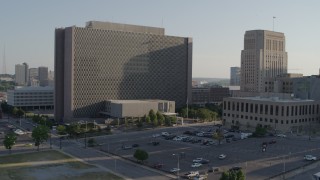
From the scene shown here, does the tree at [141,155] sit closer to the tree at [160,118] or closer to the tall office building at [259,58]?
the tree at [160,118]

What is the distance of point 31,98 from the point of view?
166000 millimetres

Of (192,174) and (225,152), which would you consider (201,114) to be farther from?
(192,174)

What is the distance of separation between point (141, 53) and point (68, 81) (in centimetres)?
2890

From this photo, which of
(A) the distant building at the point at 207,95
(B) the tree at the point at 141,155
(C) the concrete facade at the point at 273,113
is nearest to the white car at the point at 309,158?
(B) the tree at the point at 141,155

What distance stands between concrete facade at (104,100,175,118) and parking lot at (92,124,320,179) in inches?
846

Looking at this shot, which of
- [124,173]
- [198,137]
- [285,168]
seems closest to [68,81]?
[198,137]

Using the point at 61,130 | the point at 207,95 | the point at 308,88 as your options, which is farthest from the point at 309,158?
the point at 207,95

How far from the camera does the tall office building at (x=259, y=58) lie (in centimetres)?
18875

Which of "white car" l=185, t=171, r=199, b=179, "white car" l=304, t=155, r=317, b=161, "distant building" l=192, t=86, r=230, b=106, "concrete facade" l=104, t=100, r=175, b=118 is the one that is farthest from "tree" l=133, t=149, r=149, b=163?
"distant building" l=192, t=86, r=230, b=106

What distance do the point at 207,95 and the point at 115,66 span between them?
198 feet

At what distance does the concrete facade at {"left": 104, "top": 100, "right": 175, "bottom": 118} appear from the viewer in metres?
121

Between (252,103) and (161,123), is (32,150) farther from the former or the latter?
(252,103)

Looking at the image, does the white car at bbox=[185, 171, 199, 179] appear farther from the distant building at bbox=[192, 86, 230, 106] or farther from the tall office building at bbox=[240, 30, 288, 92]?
the tall office building at bbox=[240, 30, 288, 92]

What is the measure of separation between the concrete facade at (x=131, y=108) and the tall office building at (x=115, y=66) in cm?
598
